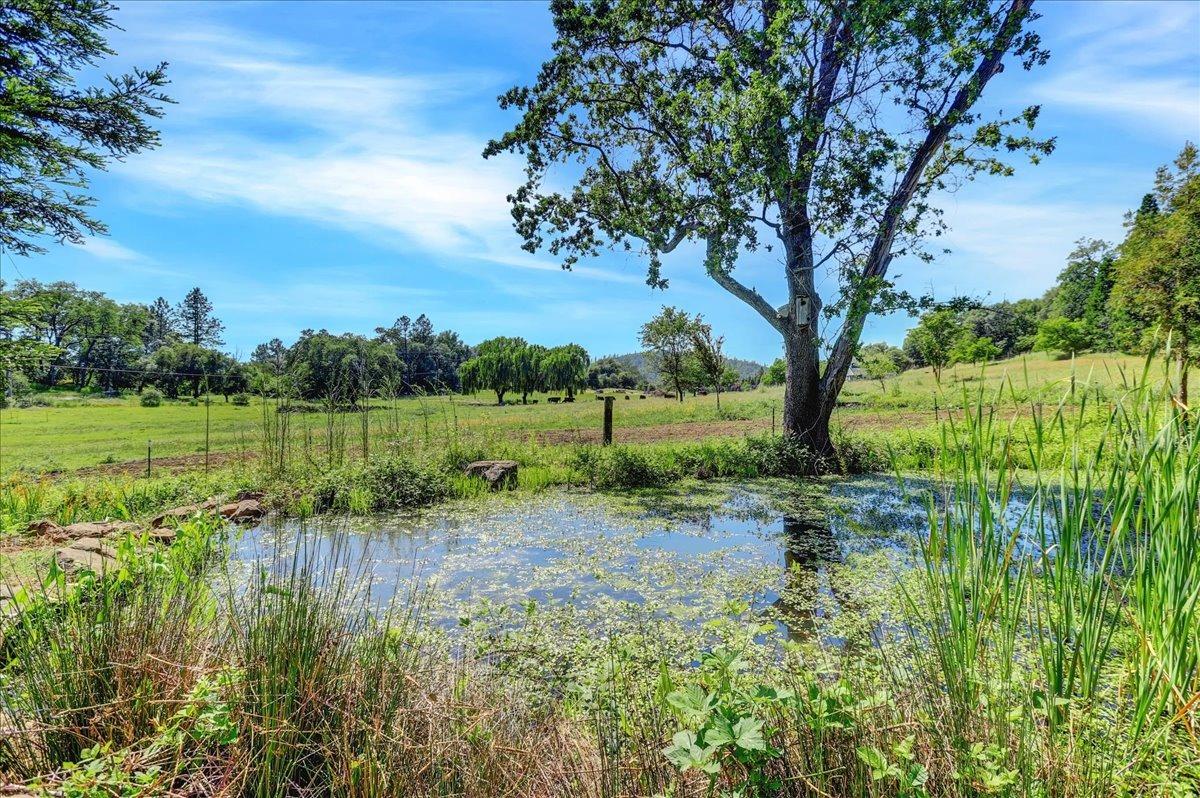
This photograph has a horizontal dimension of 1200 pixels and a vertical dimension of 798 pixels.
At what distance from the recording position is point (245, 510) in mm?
6312

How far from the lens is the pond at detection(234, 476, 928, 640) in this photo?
3.83 meters

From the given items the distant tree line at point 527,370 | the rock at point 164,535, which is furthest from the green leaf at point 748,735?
the distant tree line at point 527,370

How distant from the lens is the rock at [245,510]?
6.02 meters

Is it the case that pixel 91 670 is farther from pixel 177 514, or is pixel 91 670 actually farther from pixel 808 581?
pixel 177 514

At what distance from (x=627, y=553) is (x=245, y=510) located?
461cm

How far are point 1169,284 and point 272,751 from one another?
1864cm

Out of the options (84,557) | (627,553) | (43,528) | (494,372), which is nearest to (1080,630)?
(627,553)

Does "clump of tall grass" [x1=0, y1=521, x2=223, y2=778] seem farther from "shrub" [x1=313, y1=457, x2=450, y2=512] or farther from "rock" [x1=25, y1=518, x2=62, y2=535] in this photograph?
"shrub" [x1=313, y1=457, x2=450, y2=512]

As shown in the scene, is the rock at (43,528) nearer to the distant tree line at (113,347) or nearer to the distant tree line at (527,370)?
the distant tree line at (113,347)

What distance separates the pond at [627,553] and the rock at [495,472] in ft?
1.77

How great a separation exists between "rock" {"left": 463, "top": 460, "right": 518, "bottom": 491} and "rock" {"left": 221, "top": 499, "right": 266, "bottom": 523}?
9.32 feet

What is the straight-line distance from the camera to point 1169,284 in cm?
1264

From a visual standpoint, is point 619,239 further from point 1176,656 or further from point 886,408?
point 886,408

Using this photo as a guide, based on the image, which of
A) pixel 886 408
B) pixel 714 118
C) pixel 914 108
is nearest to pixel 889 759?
pixel 714 118
